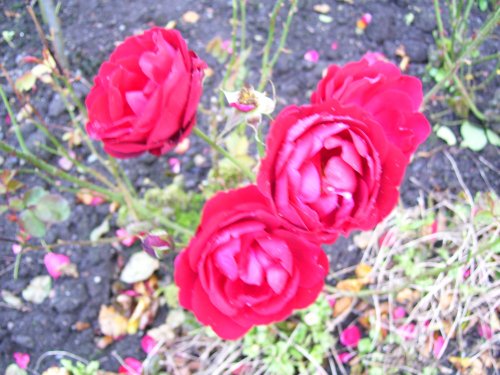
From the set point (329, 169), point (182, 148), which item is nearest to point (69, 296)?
point (182, 148)

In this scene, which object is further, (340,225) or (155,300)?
(155,300)

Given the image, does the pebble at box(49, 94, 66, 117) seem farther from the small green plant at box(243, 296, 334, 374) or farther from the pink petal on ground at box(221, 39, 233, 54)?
the small green plant at box(243, 296, 334, 374)

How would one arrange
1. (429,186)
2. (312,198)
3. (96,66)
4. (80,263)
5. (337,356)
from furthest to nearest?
(96,66)
(429,186)
(80,263)
(337,356)
(312,198)

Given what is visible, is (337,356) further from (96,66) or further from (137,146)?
(96,66)

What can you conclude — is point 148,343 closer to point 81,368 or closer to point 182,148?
point 81,368

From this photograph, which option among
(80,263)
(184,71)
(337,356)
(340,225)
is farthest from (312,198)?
(80,263)

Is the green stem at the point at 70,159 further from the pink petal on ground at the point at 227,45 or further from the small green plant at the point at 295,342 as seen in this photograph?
the pink petal on ground at the point at 227,45
